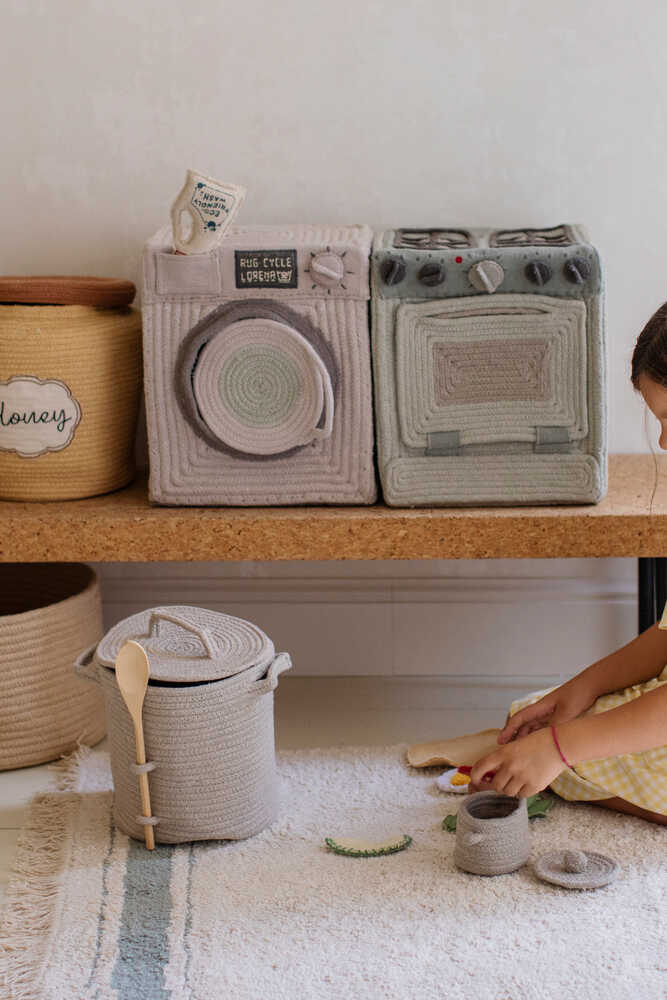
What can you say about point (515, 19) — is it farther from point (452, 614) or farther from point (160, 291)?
point (452, 614)

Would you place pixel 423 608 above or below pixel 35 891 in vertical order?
above

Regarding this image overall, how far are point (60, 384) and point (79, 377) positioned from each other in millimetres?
30

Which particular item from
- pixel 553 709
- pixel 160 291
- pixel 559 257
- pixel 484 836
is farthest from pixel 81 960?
pixel 559 257

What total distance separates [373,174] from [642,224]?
452 mm

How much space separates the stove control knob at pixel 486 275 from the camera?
5.43 feet

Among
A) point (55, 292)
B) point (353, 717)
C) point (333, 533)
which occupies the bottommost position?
point (353, 717)

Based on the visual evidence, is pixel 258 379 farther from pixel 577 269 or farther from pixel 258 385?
pixel 577 269

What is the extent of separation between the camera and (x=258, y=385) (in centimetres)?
171

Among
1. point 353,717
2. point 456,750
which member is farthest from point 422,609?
point 456,750

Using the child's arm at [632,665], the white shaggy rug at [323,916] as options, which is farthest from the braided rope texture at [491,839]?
the child's arm at [632,665]

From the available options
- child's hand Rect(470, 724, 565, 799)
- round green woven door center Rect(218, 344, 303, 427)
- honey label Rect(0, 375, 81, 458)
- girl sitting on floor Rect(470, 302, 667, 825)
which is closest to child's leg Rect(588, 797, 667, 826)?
girl sitting on floor Rect(470, 302, 667, 825)

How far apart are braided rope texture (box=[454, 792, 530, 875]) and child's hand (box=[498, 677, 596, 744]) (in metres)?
0.17

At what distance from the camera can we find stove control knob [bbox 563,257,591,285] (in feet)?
5.40

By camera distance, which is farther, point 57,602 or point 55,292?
point 57,602
